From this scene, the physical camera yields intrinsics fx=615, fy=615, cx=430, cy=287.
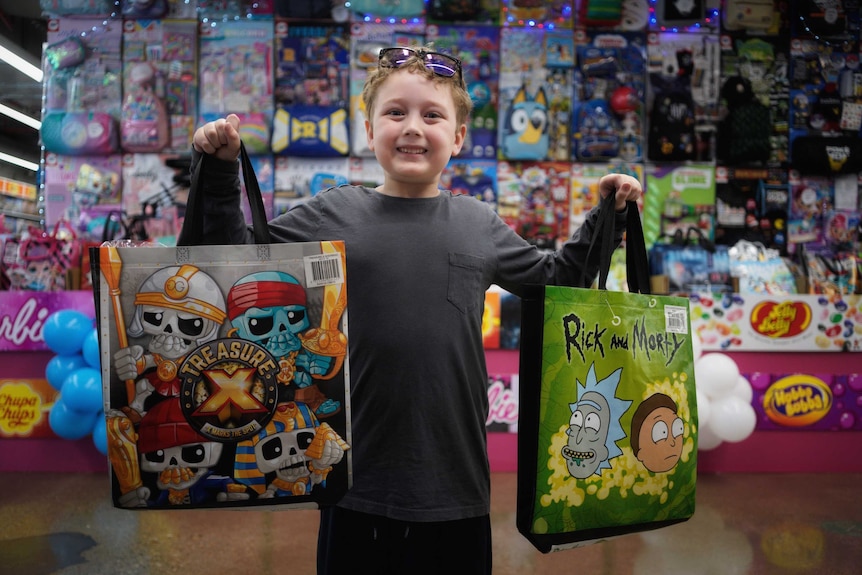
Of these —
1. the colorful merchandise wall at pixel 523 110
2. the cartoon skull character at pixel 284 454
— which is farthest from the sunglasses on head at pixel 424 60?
the colorful merchandise wall at pixel 523 110

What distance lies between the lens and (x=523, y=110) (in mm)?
4281

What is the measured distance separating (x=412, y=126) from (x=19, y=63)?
483 centimetres

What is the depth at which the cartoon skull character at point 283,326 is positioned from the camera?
2.82 ft

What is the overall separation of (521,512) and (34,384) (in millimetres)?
3360

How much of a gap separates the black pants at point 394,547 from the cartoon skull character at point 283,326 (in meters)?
0.27

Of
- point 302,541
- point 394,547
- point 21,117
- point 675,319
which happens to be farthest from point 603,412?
point 21,117

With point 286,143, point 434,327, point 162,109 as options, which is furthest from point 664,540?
point 162,109

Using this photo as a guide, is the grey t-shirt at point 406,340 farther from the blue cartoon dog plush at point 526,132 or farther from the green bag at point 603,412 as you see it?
the blue cartoon dog plush at point 526,132

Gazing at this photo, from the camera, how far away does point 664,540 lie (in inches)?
101

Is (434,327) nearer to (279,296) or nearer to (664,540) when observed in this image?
(279,296)

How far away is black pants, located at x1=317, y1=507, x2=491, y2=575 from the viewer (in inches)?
40.0

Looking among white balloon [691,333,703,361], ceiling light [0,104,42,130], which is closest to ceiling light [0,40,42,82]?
ceiling light [0,104,42,130]

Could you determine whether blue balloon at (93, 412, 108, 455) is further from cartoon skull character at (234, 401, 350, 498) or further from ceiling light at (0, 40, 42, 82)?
ceiling light at (0, 40, 42, 82)

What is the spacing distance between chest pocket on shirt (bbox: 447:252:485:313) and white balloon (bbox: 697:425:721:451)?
2681mm
